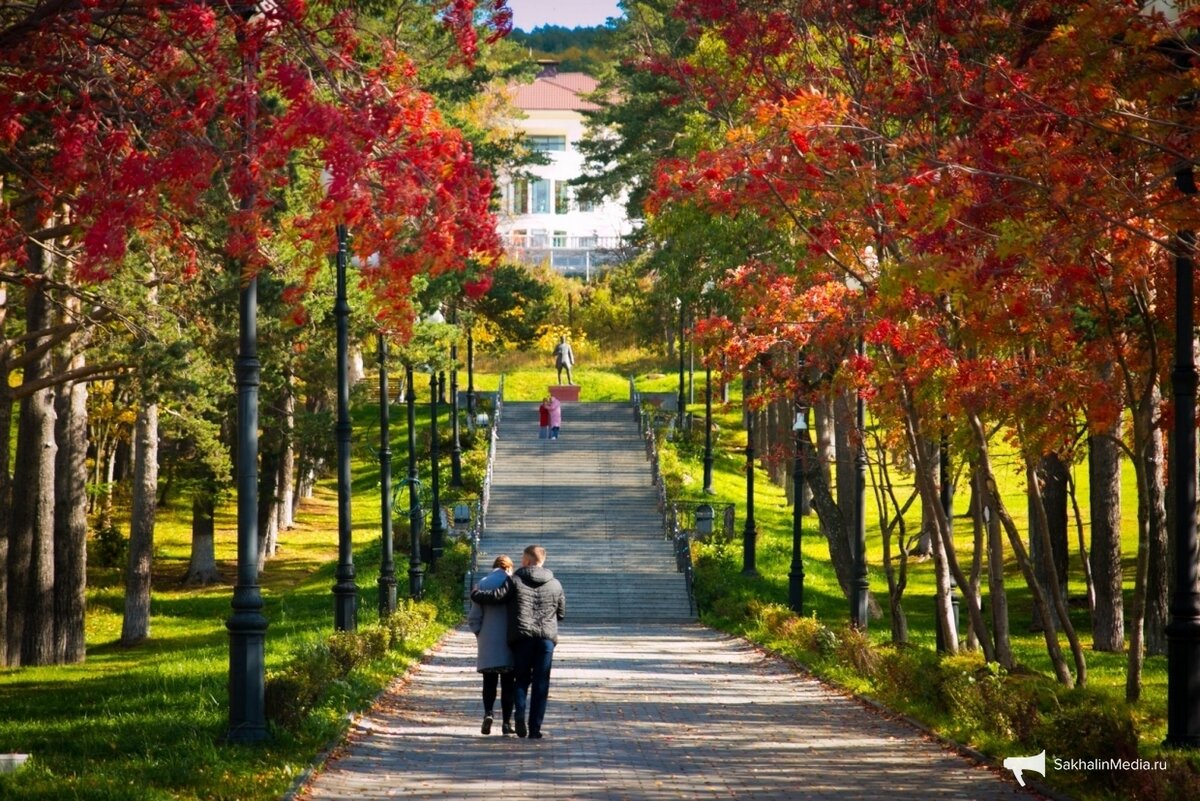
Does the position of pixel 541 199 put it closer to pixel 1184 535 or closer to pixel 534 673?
pixel 534 673

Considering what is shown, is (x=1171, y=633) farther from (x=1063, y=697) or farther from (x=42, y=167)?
(x=42, y=167)

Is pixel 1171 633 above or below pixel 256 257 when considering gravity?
below

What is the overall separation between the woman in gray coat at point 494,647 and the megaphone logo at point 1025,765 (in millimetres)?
4742

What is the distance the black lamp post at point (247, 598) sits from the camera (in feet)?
44.5

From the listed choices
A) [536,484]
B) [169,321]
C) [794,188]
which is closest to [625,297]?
[536,484]

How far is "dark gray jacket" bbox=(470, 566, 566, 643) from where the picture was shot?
15.4 m

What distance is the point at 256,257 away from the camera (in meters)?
11.9

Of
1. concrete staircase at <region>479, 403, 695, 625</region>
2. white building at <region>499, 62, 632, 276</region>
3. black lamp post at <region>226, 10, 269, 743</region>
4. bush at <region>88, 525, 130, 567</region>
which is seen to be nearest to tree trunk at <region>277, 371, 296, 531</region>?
bush at <region>88, 525, 130, 567</region>

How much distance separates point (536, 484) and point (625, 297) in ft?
113

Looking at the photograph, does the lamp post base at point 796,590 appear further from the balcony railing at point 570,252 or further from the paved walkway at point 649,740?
the balcony railing at point 570,252

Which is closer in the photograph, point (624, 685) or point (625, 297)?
point (624, 685)

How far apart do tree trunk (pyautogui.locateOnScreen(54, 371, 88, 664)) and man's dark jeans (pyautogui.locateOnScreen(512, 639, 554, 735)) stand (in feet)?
56.4

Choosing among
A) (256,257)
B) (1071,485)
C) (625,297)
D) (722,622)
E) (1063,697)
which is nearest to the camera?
(256,257)

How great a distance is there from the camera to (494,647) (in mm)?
15555
